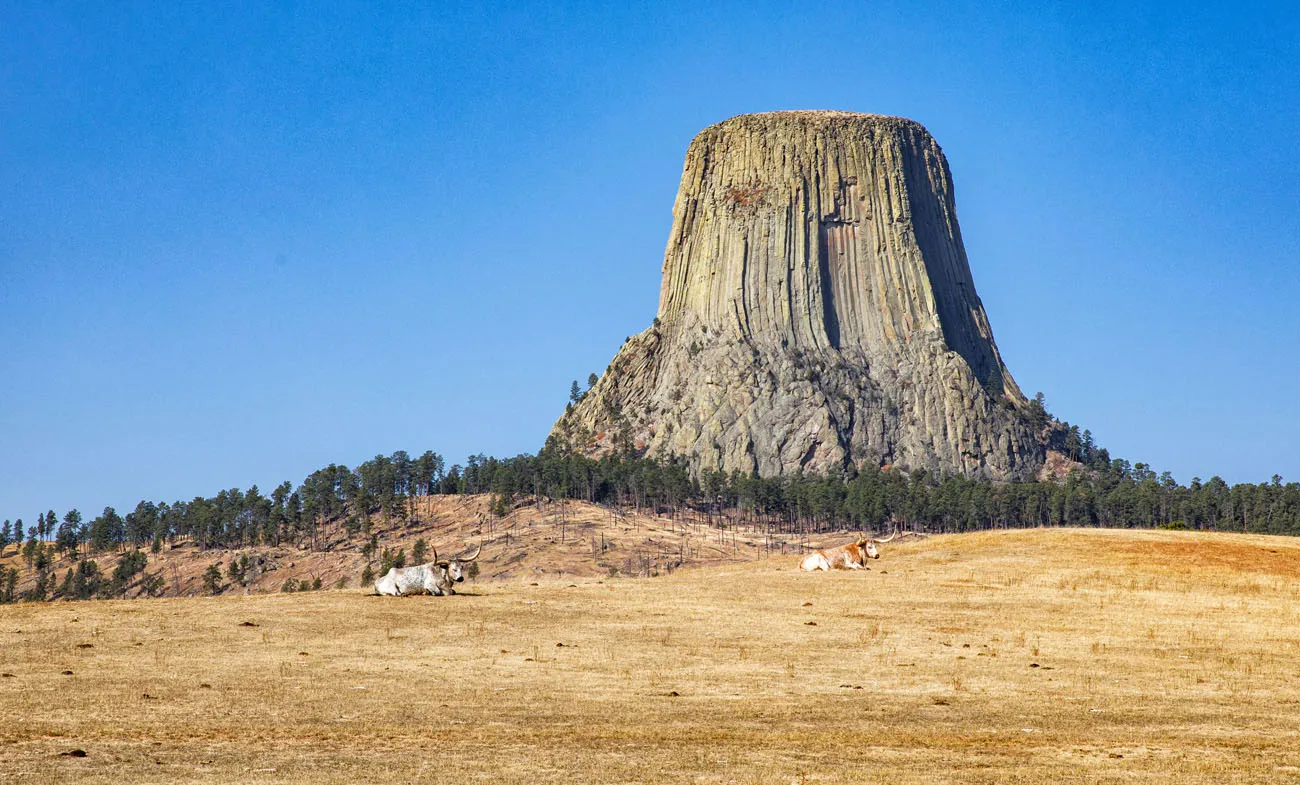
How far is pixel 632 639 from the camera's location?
3450 cm

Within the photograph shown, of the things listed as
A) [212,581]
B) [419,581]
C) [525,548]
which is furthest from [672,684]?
[212,581]

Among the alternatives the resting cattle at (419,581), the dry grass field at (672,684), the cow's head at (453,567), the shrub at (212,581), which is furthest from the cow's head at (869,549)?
the shrub at (212,581)

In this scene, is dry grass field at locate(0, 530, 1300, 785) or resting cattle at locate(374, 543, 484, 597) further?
resting cattle at locate(374, 543, 484, 597)

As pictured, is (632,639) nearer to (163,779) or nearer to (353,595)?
(353,595)

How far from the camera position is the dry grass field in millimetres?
20797

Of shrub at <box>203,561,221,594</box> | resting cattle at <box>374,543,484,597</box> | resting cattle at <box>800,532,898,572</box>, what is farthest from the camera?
shrub at <box>203,561,221,594</box>

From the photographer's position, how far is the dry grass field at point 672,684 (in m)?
20.8

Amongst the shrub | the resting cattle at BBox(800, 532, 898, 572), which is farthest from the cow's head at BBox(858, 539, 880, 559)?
the shrub

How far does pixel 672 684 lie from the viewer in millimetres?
28797

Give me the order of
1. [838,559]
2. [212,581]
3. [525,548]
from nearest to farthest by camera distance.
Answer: [838,559]
[525,548]
[212,581]

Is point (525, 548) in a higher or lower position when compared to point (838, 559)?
lower

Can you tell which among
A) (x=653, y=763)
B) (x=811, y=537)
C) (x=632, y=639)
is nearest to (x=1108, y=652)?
(x=632, y=639)

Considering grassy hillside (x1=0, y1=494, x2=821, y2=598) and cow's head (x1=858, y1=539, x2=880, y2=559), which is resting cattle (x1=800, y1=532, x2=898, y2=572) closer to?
cow's head (x1=858, y1=539, x2=880, y2=559)

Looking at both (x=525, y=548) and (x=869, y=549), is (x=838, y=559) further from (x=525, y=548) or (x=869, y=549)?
(x=525, y=548)
